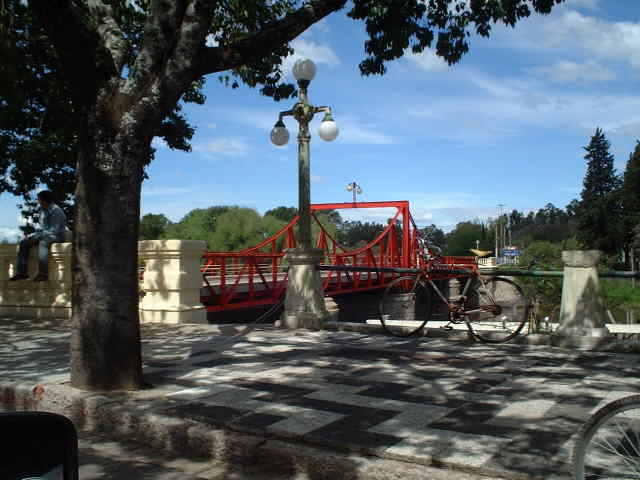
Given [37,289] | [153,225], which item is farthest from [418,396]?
[153,225]

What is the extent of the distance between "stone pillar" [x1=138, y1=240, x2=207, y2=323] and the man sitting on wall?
1298mm

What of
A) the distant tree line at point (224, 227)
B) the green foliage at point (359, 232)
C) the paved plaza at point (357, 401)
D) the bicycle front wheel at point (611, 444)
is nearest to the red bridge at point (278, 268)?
the paved plaza at point (357, 401)

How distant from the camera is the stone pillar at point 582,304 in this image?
589 cm

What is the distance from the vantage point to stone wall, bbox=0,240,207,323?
8805 millimetres

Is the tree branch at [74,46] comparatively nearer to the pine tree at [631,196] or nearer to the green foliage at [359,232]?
the pine tree at [631,196]

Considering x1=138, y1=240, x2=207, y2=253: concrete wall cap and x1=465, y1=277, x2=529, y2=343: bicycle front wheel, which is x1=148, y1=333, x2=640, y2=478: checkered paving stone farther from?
x1=138, y1=240, x2=207, y2=253: concrete wall cap

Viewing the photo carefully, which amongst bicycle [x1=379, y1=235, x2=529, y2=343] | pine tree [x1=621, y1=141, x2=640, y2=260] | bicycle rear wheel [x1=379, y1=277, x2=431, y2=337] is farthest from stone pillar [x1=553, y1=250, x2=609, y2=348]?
pine tree [x1=621, y1=141, x2=640, y2=260]

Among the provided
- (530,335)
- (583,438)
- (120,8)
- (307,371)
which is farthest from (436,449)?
(120,8)

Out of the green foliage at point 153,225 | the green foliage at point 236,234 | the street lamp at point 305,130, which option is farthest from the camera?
the green foliage at point 153,225

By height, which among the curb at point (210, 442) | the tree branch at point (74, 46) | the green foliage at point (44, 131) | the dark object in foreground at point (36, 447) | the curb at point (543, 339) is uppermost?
the green foliage at point (44, 131)

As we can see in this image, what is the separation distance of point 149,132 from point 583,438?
3334 millimetres

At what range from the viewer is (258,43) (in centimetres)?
464

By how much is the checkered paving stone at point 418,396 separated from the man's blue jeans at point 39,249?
4.47 metres

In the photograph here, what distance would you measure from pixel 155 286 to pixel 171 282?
32cm
